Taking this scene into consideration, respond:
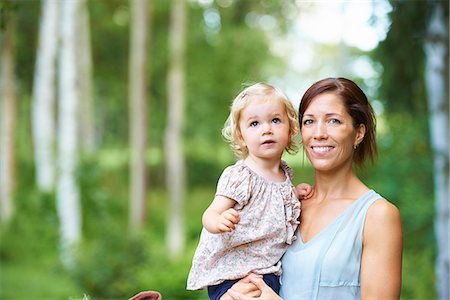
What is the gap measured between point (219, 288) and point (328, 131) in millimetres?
605

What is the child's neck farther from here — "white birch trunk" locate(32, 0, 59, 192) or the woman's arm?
"white birch trunk" locate(32, 0, 59, 192)

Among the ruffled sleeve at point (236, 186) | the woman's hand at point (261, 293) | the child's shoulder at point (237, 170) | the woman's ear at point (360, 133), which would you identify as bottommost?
the woman's hand at point (261, 293)

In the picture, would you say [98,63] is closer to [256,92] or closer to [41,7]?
[41,7]

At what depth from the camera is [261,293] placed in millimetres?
2219

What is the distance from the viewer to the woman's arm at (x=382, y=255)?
2127mm

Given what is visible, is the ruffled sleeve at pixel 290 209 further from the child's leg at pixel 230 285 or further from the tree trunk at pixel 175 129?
the tree trunk at pixel 175 129

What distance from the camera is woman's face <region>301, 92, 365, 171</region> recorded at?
2270 millimetres

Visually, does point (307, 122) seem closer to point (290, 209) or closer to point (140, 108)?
point (290, 209)

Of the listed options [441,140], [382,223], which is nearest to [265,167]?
[382,223]

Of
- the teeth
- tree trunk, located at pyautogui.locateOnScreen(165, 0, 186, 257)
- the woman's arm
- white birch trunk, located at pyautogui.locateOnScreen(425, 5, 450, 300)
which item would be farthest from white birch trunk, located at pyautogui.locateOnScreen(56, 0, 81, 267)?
the woman's arm

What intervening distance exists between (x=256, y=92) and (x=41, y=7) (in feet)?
47.8

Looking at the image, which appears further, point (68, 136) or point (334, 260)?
point (68, 136)

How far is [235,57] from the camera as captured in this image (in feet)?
60.1

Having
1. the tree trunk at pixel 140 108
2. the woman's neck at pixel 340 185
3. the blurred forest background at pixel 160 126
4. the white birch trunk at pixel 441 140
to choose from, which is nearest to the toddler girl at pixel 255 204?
the woman's neck at pixel 340 185
